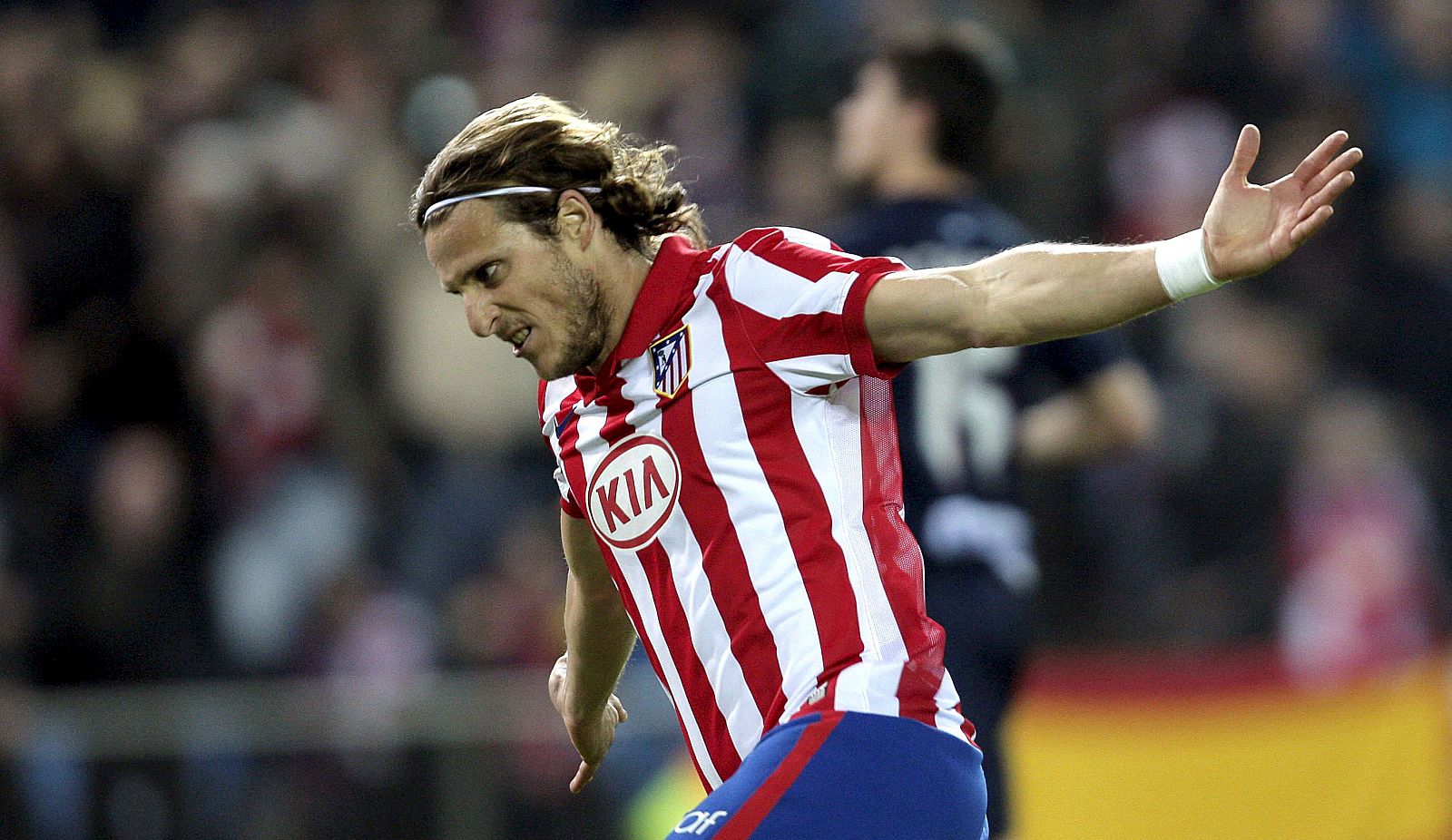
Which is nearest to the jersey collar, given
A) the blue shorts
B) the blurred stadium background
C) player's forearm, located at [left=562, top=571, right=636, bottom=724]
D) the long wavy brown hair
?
the long wavy brown hair

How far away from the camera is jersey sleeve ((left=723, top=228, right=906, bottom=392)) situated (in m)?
3.20

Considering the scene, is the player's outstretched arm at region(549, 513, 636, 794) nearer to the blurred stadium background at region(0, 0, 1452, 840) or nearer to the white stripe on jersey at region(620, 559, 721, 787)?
the white stripe on jersey at region(620, 559, 721, 787)

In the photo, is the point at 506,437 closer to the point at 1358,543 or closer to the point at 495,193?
the point at 1358,543

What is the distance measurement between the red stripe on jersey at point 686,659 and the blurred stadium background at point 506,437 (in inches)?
170

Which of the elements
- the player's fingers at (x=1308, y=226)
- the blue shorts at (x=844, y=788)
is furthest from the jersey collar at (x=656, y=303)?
the player's fingers at (x=1308, y=226)

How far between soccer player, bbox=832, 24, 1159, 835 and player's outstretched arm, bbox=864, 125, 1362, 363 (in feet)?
6.43

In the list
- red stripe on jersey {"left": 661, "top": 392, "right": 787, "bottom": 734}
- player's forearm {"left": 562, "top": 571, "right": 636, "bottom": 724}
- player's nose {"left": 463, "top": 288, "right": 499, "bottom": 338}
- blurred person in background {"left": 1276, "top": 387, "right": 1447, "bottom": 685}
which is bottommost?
blurred person in background {"left": 1276, "top": 387, "right": 1447, "bottom": 685}

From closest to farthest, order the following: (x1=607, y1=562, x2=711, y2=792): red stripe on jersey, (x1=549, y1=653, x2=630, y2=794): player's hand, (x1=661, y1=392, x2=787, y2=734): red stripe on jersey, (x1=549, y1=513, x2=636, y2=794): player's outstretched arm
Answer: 1. (x1=661, y1=392, x2=787, y2=734): red stripe on jersey
2. (x1=607, y1=562, x2=711, y2=792): red stripe on jersey
3. (x1=549, y1=513, x2=636, y2=794): player's outstretched arm
4. (x1=549, y1=653, x2=630, y2=794): player's hand

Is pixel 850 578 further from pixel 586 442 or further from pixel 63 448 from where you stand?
pixel 63 448

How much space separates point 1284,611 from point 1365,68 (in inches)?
117

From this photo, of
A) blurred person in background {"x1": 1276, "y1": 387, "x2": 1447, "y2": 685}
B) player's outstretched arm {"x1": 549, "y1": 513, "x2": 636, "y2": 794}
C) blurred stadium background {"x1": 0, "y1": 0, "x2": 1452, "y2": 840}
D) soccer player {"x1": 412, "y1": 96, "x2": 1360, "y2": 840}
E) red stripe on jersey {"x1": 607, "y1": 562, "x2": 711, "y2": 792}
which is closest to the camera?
soccer player {"x1": 412, "y1": 96, "x2": 1360, "y2": 840}

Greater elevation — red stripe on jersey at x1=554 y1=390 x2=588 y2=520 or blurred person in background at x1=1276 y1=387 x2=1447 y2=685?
red stripe on jersey at x1=554 y1=390 x2=588 y2=520

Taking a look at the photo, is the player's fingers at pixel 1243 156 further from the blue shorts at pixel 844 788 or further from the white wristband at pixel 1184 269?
the blue shorts at pixel 844 788

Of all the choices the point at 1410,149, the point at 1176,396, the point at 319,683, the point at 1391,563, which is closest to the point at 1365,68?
the point at 1410,149
